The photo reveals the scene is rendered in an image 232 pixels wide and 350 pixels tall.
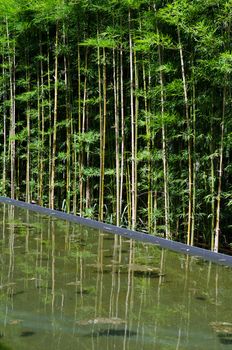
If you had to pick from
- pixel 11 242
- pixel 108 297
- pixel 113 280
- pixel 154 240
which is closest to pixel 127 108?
pixel 154 240

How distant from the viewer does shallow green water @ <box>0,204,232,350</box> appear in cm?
168

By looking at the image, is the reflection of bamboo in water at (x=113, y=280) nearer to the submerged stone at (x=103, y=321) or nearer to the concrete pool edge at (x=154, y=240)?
the submerged stone at (x=103, y=321)

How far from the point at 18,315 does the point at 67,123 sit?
168 inches

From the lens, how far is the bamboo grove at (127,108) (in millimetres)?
4230

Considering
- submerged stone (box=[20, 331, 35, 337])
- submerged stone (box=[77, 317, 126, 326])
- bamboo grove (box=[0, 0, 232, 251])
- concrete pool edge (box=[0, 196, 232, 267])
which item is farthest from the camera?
bamboo grove (box=[0, 0, 232, 251])

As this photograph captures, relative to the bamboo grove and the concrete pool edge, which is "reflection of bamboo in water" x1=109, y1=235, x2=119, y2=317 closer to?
the concrete pool edge

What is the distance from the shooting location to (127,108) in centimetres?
559

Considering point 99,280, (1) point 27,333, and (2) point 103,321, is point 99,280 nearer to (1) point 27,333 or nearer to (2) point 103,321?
(2) point 103,321

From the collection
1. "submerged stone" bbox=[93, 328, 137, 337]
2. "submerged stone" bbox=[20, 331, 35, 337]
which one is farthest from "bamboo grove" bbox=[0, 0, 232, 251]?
"submerged stone" bbox=[20, 331, 35, 337]

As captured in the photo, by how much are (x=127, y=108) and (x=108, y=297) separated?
369 centimetres

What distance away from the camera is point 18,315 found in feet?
6.15

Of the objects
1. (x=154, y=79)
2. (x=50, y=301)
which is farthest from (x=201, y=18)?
(x=50, y=301)

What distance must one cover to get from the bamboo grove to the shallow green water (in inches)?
57.9

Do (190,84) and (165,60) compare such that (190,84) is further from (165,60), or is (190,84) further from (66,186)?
(66,186)
